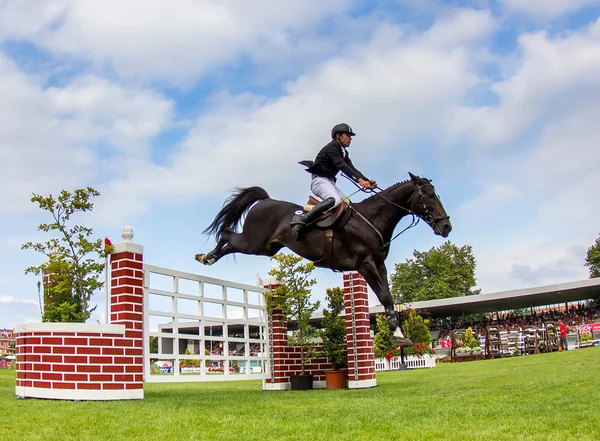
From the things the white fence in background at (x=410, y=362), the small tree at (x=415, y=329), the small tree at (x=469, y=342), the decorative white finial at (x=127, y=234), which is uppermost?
the decorative white finial at (x=127, y=234)

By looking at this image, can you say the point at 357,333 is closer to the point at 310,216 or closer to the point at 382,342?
the point at 310,216

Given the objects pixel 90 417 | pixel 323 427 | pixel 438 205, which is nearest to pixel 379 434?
pixel 323 427

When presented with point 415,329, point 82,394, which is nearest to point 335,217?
point 82,394

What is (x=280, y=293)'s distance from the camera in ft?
37.2

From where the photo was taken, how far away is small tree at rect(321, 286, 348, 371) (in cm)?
1188

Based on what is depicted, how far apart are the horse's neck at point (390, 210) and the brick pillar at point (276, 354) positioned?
4872 millimetres

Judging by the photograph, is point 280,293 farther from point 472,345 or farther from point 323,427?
point 472,345

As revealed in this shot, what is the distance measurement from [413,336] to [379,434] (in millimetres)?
24266

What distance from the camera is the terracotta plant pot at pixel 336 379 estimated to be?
37.5 ft

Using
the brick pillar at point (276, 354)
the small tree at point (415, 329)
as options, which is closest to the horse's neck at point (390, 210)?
the brick pillar at point (276, 354)

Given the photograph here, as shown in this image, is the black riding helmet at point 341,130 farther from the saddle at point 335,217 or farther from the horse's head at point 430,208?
the horse's head at point 430,208

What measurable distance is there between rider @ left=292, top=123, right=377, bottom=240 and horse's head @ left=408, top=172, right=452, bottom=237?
517 mm

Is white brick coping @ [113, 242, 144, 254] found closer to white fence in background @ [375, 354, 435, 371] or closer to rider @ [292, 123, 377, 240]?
rider @ [292, 123, 377, 240]

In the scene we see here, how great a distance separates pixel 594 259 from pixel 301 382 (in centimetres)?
5448
